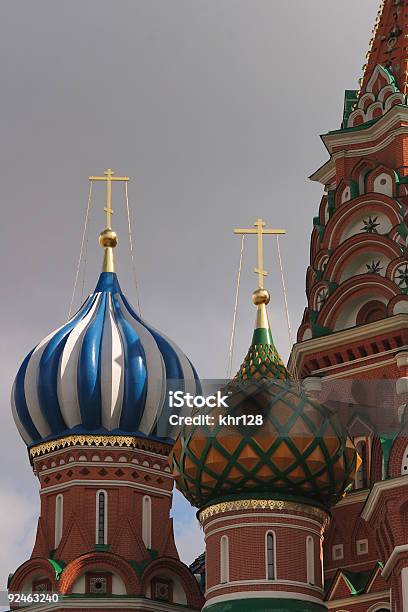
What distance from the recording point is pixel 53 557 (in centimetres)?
2928

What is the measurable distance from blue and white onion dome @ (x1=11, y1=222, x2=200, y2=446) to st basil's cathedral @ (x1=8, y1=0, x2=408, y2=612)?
3 cm

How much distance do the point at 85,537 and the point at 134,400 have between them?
2094 mm

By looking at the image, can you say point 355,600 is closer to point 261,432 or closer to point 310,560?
point 310,560

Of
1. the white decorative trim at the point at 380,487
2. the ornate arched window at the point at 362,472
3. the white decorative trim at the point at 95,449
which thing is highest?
the white decorative trim at the point at 95,449

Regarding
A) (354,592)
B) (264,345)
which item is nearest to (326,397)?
(264,345)

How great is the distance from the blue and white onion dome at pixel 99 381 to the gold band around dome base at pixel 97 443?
0.25ft

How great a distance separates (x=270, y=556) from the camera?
2634cm

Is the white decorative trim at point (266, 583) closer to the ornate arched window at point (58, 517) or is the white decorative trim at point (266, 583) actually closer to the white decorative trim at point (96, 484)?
the white decorative trim at point (96, 484)

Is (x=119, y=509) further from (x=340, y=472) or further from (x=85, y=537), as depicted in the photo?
(x=340, y=472)

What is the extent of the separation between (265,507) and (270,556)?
626mm

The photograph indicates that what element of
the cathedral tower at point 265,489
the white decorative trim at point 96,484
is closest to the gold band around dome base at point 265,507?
the cathedral tower at point 265,489

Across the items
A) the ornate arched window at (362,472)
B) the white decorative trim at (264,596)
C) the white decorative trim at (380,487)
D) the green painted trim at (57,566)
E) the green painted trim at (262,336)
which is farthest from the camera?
the green painted trim at (57,566)

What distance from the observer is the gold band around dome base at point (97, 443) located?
2975cm

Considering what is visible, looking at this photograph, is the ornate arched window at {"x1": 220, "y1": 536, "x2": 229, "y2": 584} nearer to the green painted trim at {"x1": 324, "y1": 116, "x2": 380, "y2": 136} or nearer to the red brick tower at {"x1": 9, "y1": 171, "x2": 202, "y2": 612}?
the red brick tower at {"x1": 9, "y1": 171, "x2": 202, "y2": 612}
